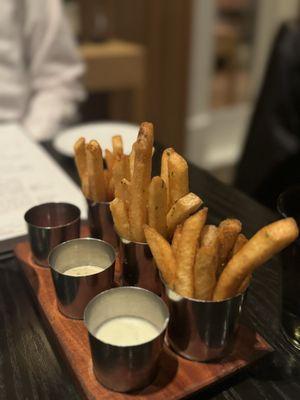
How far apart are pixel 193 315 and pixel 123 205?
150mm

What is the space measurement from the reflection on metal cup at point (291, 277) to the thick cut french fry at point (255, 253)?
0.10m

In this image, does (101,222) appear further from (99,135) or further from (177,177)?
(99,135)

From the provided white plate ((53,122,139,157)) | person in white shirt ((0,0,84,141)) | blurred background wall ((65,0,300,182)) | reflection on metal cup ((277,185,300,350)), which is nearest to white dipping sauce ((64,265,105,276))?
reflection on metal cup ((277,185,300,350))

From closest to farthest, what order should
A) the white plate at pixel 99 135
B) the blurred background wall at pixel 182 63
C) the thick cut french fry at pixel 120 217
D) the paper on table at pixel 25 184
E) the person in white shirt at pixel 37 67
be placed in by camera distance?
1. the thick cut french fry at pixel 120 217
2. the paper on table at pixel 25 184
3. the white plate at pixel 99 135
4. the person in white shirt at pixel 37 67
5. the blurred background wall at pixel 182 63

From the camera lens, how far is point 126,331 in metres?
Answer: 0.51

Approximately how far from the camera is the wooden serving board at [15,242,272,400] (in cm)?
48

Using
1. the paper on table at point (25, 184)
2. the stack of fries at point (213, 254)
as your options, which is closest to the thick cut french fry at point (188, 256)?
the stack of fries at point (213, 254)

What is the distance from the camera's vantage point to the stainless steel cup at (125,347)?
0.46m

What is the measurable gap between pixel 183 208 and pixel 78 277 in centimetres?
15

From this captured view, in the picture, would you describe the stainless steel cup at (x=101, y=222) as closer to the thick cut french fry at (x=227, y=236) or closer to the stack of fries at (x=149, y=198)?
the stack of fries at (x=149, y=198)

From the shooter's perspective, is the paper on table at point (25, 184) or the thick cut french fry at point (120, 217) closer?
the thick cut french fry at point (120, 217)

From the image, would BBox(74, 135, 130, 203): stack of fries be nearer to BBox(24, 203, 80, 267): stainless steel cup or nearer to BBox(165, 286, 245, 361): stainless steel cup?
BBox(24, 203, 80, 267): stainless steel cup

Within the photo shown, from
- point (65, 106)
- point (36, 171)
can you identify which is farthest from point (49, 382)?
point (65, 106)

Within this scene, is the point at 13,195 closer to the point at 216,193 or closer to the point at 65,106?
the point at 216,193
